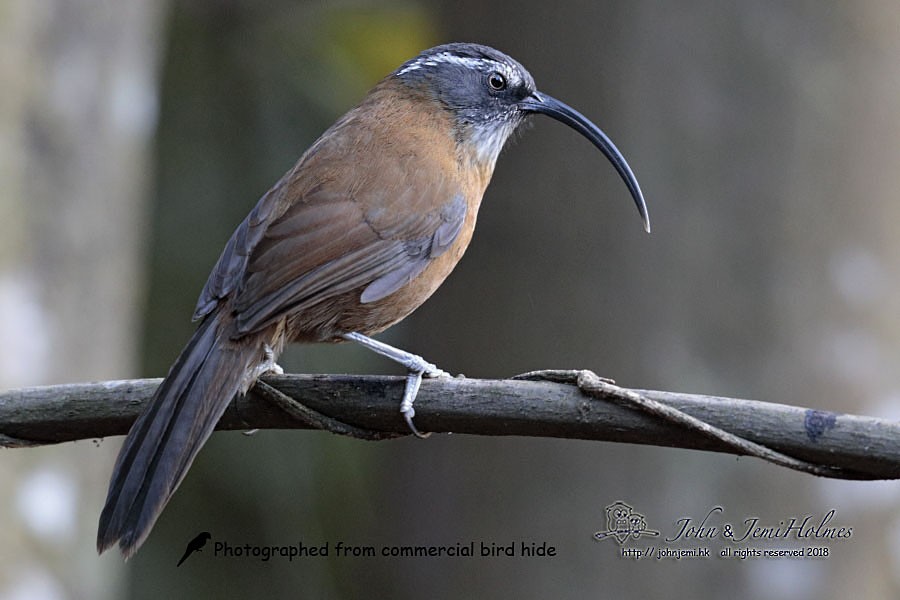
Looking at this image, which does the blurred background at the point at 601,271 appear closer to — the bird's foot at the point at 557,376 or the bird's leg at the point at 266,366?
the bird's leg at the point at 266,366

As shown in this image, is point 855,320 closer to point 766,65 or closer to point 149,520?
point 766,65

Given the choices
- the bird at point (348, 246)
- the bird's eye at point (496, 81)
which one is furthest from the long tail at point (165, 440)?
the bird's eye at point (496, 81)

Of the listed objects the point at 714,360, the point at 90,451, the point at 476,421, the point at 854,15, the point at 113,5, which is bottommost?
the point at 90,451

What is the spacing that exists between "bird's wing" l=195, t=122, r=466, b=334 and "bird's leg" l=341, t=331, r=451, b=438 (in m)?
0.16

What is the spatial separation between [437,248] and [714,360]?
2086 mm

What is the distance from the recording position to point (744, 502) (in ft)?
16.8

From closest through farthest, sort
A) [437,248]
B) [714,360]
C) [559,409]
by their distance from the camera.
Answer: [559,409] → [437,248] → [714,360]

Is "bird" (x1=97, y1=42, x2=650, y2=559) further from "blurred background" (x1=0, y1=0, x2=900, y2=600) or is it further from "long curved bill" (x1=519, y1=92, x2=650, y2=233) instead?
"blurred background" (x1=0, y1=0, x2=900, y2=600)

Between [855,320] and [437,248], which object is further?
[855,320]

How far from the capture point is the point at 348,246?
135 inches

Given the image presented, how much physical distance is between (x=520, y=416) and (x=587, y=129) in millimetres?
1848

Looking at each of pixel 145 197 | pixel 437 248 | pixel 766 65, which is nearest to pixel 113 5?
pixel 145 197

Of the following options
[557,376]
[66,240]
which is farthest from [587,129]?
[66,240]

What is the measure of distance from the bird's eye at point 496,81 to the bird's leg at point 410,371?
1.22 m
